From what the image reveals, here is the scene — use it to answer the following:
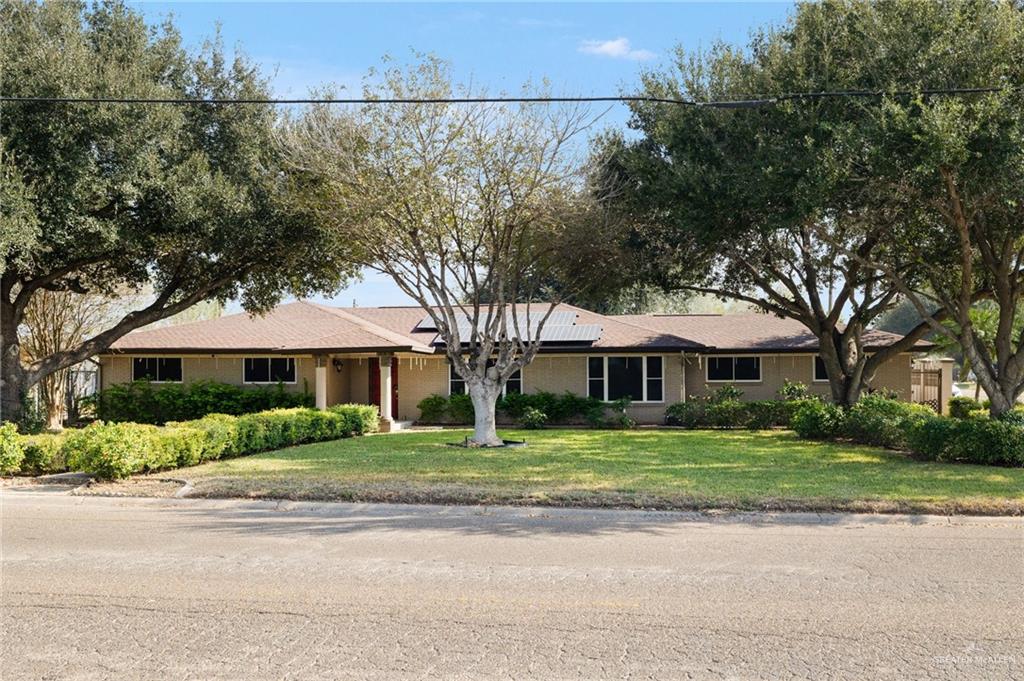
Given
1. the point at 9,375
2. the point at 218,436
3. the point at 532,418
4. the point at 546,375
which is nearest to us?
the point at 218,436

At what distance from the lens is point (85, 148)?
695 inches

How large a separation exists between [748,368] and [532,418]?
8.58 meters

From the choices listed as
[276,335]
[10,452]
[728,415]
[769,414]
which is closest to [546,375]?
[728,415]

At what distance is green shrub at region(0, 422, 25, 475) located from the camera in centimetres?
1489

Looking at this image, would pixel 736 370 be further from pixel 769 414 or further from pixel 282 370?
pixel 282 370

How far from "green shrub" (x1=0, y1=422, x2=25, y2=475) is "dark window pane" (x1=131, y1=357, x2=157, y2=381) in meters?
14.9

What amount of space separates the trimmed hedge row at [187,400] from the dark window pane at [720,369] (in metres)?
14.0

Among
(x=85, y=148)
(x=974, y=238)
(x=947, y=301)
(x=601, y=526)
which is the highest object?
(x=85, y=148)

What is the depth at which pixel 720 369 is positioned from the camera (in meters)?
31.0

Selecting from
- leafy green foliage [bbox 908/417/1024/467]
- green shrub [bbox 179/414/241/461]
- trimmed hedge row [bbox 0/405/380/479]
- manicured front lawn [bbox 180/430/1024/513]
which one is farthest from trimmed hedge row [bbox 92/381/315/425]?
leafy green foliage [bbox 908/417/1024/467]

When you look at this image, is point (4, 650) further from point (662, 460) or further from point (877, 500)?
point (662, 460)

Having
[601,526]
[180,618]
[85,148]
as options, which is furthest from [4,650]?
[85,148]

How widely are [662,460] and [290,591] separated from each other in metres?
11.1

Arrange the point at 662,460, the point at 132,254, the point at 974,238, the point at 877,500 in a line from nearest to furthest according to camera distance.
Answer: the point at 877,500 < the point at 662,460 < the point at 974,238 < the point at 132,254
